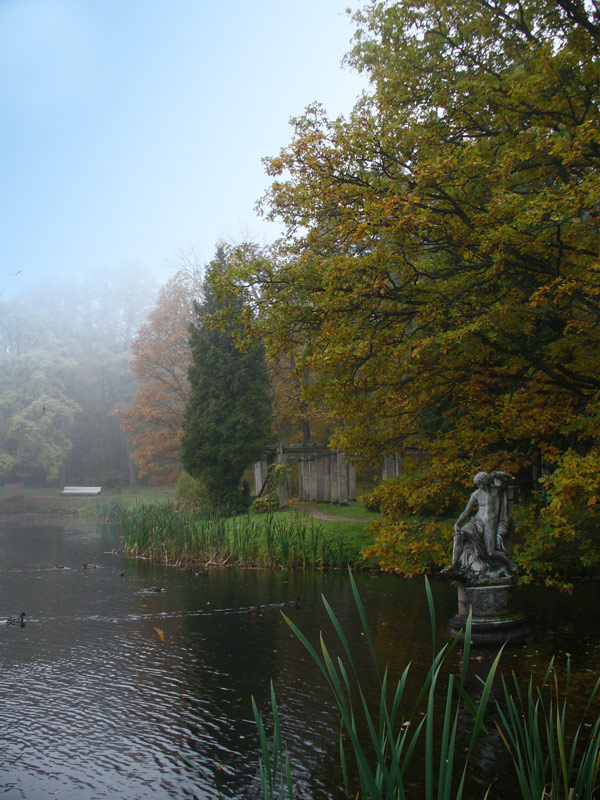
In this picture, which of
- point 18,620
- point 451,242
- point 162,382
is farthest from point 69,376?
point 451,242

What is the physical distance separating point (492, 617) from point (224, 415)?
1566 centimetres

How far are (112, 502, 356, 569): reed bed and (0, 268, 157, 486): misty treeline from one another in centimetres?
2559

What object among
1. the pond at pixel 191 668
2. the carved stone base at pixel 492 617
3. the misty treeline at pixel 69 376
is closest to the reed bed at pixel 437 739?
the pond at pixel 191 668

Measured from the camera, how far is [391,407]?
10.1m

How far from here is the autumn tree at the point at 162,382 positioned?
32.0 meters

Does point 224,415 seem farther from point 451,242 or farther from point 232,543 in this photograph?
point 451,242

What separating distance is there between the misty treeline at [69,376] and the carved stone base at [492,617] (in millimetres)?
35485

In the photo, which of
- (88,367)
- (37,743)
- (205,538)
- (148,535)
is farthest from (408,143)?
(88,367)

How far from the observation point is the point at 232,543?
14484 millimetres

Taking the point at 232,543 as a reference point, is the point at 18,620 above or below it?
below

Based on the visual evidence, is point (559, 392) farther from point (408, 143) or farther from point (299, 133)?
point (299, 133)

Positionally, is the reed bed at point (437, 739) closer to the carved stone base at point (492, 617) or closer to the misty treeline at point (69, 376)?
the carved stone base at point (492, 617)

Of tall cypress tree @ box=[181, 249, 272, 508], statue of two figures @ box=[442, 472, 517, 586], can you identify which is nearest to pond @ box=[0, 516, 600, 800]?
statue of two figures @ box=[442, 472, 517, 586]

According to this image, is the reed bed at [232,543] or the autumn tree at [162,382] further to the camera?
the autumn tree at [162,382]
